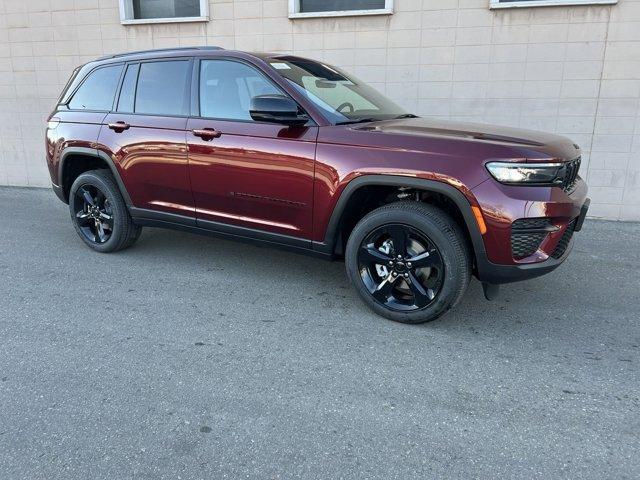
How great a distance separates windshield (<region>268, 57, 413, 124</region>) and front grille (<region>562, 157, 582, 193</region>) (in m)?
1.46

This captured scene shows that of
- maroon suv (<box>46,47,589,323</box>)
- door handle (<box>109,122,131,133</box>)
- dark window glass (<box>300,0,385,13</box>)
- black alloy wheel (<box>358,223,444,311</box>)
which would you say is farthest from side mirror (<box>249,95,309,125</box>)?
dark window glass (<box>300,0,385,13</box>)

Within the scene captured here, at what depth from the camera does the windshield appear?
12.1ft

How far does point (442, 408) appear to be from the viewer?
255cm

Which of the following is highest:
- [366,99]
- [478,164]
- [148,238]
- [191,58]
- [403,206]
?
[191,58]

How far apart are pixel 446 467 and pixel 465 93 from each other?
18.3 ft

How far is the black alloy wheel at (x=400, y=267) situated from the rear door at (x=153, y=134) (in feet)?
5.50

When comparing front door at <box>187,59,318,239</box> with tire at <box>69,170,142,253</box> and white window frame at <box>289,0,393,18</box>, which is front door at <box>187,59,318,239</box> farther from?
white window frame at <box>289,0,393,18</box>

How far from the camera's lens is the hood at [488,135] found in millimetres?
3020

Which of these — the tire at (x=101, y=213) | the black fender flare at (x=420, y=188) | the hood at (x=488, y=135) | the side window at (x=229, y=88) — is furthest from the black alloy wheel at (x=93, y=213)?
the hood at (x=488, y=135)

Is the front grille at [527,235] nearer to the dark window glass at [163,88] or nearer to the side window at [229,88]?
the side window at [229,88]

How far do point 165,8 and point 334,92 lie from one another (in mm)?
5414

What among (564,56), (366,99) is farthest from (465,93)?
(366,99)

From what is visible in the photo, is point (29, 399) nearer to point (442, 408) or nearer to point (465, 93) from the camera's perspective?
point (442, 408)

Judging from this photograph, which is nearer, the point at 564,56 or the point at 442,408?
the point at 442,408
